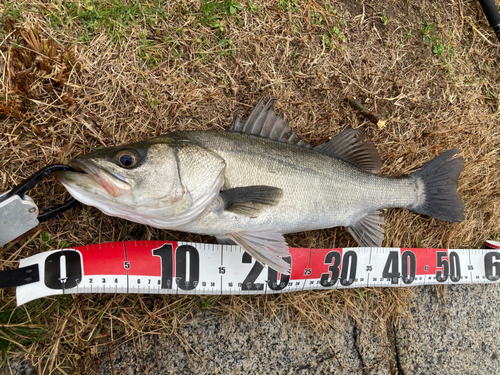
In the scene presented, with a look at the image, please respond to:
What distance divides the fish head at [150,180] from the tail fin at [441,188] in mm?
1909

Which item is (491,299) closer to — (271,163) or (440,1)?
(271,163)

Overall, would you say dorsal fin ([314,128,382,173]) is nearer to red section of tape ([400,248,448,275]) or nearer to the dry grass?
the dry grass

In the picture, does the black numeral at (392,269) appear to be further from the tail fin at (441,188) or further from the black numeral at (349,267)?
the tail fin at (441,188)

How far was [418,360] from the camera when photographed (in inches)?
121

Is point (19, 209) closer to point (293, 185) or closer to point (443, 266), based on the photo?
point (293, 185)

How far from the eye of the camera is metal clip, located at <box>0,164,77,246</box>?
6.77 feet

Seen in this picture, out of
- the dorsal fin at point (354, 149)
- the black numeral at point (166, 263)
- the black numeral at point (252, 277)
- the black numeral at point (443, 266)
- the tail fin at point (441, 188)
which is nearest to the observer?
the black numeral at point (166, 263)

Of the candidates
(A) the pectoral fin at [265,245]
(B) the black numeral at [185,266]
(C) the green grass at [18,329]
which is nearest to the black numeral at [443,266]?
(A) the pectoral fin at [265,245]

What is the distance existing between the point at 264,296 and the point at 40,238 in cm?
180

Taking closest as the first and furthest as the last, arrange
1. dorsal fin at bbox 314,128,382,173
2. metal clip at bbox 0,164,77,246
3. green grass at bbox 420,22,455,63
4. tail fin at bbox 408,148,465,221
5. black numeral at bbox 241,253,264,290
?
metal clip at bbox 0,164,77,246 < black numeral at bbox 241,253,264,290 < dorsal fin at bbox 314,128,382,173 < tail fin at bbox 408,148,465,221 < green grass at bbox 420,22,455,63

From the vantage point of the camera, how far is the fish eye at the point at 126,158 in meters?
1.97

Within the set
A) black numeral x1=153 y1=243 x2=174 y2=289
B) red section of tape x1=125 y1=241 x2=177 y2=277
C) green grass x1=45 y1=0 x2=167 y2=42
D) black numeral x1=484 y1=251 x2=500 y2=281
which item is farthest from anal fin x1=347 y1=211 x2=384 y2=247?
green grass x1=45 y1=0 x2=167 y2=42

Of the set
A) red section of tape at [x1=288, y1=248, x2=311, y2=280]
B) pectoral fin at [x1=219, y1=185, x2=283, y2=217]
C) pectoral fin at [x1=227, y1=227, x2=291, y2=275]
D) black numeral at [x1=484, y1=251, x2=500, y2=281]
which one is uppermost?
pectoral fin at [x1=219, y1=185, x2=283, y2=217]

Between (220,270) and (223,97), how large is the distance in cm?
149
